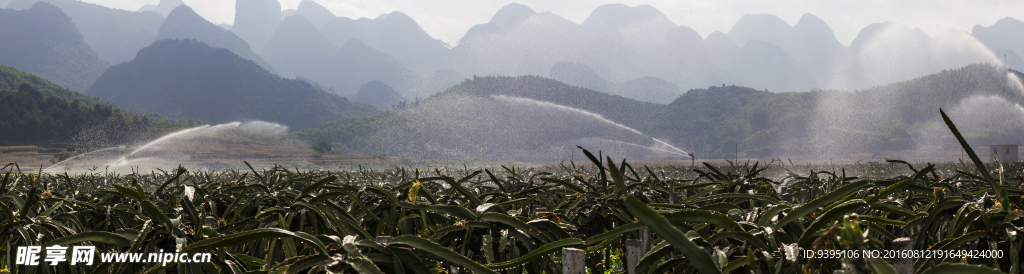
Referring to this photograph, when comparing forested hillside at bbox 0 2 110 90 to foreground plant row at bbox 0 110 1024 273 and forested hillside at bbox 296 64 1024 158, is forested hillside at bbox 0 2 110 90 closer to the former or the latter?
forested hillside at bbox 296 64 1024 158

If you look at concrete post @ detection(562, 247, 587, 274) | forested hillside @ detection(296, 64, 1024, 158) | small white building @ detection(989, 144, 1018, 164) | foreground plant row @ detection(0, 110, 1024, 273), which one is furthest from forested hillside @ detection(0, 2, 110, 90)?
concrete post @ detection(562, 247, 587, 274)

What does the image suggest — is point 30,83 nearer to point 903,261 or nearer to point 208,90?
point 208,90

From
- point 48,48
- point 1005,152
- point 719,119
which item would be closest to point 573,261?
point 1005,152

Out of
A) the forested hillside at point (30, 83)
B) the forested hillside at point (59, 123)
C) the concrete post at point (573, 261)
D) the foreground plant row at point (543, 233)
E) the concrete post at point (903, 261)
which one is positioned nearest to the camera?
the foreground plant row at point (543, 233)

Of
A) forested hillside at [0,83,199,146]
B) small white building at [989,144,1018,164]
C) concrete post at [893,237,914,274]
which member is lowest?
concrete post at [893,237,914,274]

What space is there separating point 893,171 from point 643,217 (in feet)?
72.6

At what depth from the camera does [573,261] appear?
1.40 metres

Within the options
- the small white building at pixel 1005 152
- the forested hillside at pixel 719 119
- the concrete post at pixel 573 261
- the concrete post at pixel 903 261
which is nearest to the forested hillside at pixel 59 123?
the forested hillside at pixel 719 119

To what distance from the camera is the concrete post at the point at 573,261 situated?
1388 millimetres

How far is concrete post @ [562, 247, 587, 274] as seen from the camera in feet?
4.55

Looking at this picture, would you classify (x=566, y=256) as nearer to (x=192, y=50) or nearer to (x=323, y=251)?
(x=323, y=251)

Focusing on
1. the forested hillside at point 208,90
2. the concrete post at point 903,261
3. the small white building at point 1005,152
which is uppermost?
the forested hillside at point 208,90

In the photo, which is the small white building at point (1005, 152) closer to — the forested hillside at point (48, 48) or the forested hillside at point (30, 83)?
the forested hillside at point (30, 83)

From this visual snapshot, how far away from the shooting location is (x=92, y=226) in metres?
2.53
